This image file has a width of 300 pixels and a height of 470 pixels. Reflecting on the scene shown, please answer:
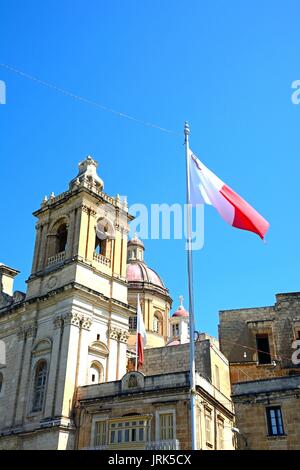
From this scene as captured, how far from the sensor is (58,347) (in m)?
31.2

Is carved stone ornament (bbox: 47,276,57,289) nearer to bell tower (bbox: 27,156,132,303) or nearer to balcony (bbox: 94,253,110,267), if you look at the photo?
bell tower (bbox: 27,156,132,303)

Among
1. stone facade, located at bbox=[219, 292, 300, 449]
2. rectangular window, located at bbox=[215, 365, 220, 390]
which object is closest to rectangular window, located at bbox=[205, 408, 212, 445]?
stone facade, located at bbox=[219, 292, 300, 449]

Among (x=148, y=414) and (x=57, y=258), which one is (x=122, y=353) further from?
(x=148, y=414)

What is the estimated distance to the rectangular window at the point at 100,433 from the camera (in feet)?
92.7

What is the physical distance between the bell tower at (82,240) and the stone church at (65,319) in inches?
2.7

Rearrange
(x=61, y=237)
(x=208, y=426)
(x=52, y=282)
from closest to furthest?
(x=208, y=426) → (x=52, y=282) → (x=61, y=237)

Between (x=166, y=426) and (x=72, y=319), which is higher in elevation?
(x=72, y=319)

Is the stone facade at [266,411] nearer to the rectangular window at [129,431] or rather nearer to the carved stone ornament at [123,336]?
the rectangular window at [129,431]

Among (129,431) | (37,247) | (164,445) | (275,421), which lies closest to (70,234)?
(37,247)

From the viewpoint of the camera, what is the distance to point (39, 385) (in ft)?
105

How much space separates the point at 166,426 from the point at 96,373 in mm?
7243

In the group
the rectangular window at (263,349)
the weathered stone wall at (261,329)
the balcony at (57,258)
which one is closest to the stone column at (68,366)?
the balcony at (57,258)
